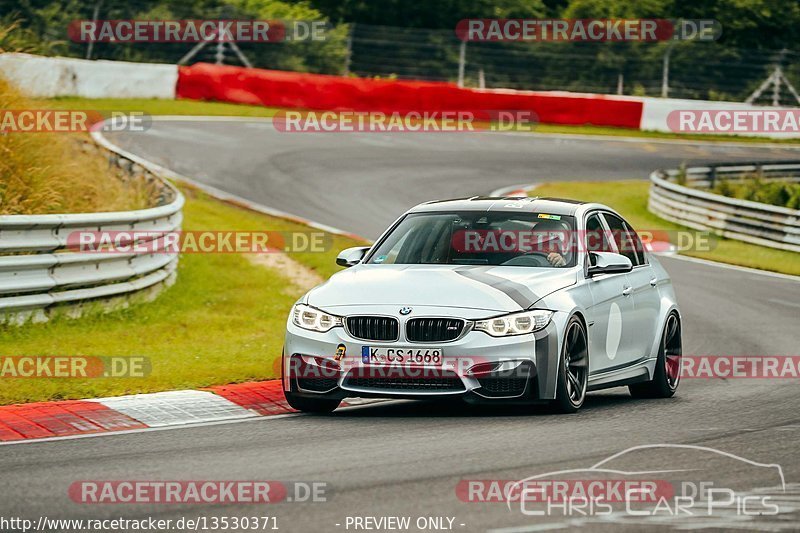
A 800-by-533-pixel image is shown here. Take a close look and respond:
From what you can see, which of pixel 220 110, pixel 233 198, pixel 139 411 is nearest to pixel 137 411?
pixel 139 411

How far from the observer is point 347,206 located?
25.7 meters

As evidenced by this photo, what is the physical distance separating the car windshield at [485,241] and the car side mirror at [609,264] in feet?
0.58

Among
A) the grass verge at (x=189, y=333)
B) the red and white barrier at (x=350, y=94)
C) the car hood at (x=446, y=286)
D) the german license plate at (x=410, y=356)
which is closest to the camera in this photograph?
the german license plate at (x=410, y=356)

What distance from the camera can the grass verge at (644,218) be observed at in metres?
24.0

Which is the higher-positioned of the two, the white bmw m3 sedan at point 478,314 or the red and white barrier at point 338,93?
the white bmw m3 sedan at point 478,314

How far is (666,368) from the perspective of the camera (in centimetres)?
1142

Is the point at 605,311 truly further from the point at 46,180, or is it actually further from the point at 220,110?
the point at 220,110

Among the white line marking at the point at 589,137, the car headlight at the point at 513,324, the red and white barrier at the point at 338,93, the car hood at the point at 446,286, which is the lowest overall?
the white line marking at the point at 589,137

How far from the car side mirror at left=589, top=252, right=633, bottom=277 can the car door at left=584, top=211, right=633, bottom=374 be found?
0.29 feet

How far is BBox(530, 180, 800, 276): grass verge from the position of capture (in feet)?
78.9

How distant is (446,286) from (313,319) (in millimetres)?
930

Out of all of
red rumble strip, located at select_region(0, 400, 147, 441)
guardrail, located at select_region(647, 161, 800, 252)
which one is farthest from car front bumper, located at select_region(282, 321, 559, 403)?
guardrail, located at select_region(647, 161, 800, 252)

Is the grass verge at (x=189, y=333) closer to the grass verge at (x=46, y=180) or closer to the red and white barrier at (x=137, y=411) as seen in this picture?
the red and white barrier at (x=137, y=411)

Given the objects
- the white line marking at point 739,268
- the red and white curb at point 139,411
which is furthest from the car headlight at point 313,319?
the white line marking at point 739,268
